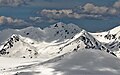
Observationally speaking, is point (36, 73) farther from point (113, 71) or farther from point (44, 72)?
point (113, 71)

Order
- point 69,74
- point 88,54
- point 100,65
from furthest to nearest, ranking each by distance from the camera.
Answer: point 88,54
point 100,65
point 69,74

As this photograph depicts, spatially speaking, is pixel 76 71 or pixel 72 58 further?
pixel 72 58

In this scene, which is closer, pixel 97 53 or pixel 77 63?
pixel 77 63

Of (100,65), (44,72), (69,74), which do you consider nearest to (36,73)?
(44,72)

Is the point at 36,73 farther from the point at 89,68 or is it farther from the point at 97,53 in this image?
the point at 97,53

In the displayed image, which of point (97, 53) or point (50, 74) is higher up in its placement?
point (97, 53)

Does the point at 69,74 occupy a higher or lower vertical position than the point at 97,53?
lower

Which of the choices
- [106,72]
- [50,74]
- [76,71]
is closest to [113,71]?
[106,72]

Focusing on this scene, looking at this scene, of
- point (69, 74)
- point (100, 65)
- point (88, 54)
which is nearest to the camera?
point (69, 74)
